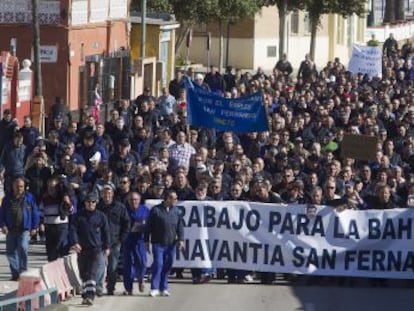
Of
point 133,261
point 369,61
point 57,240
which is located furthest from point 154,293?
point 369,61

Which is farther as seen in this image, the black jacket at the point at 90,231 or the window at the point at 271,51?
the window at the point at 271,51

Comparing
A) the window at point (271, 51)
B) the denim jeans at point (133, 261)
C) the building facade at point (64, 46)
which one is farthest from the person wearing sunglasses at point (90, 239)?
the window at point (271, 51)

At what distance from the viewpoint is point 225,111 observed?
989 inches

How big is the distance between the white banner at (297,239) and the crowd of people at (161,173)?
217mm

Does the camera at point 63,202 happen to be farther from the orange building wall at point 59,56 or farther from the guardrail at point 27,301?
the orange building wall at point 59,56

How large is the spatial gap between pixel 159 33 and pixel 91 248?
28.5 meters

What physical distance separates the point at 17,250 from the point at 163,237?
1.90m

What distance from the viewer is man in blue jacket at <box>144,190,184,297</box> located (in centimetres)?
1986

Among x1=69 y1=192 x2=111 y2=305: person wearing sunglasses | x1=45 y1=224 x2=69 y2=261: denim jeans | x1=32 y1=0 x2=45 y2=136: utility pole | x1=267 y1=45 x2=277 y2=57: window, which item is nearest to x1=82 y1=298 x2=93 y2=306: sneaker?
x1=69 y1=192 x2=111 y2=305: person wearing sunglasses

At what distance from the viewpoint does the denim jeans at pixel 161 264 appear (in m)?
19.9

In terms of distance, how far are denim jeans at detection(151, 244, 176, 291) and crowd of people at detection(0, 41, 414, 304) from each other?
0.02m

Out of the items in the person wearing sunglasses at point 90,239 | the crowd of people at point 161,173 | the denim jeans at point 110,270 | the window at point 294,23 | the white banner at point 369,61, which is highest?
the window at point 294,23

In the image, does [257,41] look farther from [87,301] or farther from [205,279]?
[87,301]

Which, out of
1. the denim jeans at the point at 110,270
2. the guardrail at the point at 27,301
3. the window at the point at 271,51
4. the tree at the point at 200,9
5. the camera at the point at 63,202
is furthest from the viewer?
the window at the point at 271,51
